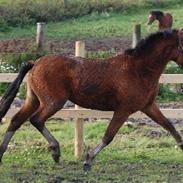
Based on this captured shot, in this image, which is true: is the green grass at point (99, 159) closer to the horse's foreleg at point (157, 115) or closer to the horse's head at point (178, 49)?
the horse's foreleg at point (157, 115)

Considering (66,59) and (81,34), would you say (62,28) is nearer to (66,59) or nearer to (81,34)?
(81,34)

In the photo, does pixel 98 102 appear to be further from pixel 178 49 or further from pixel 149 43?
pixel 178 49

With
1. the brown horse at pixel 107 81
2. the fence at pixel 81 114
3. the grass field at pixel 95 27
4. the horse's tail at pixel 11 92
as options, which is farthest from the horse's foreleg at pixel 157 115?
the grass field at pixel 95 27

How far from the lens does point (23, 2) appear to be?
1299 inches

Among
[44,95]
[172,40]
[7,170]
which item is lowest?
[7,170]

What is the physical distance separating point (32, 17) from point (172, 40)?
2256 cm

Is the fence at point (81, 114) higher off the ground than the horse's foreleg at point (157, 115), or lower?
Answer: lower

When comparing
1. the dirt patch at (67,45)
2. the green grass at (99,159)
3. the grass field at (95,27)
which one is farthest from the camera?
the grass field at (95,27)

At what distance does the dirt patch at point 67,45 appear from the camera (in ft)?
65.6

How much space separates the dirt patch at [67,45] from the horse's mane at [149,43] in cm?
941

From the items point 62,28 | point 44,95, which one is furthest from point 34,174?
point 62,28

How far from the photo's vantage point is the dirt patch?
1998 centimetres

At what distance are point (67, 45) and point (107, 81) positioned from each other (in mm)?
13856

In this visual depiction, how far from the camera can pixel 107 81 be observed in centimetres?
904
